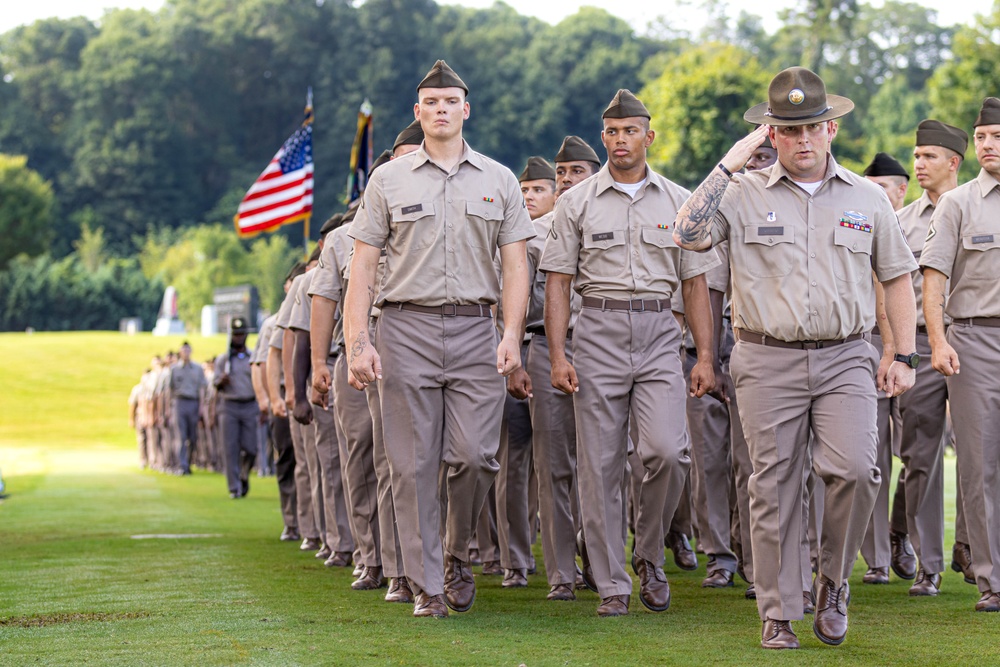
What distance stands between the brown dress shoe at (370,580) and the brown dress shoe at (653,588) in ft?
6.16

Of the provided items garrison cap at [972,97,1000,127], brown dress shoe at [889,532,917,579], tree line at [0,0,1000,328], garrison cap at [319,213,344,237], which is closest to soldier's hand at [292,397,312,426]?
garrison cap at [319,213,344,237]

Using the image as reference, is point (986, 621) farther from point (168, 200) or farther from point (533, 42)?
point (533, 42)

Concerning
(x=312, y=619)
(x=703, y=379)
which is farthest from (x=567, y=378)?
(x=312, y=619)

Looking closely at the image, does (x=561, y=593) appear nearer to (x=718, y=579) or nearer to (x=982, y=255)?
(x=718, y=579)

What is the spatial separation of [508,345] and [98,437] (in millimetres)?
37883

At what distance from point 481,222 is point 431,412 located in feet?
3.31

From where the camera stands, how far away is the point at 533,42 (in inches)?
A: 5773

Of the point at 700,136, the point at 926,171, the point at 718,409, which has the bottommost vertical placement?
the point at 718,409

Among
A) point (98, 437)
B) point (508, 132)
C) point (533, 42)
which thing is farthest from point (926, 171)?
point (533, 42)

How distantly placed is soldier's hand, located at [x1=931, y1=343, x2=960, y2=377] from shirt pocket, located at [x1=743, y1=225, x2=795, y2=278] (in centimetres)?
142

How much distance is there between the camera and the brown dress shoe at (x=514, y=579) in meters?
9.43

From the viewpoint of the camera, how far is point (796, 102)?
6.86m

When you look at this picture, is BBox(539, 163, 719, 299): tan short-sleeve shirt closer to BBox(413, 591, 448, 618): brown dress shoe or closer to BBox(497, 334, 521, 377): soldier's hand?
BBox(497, 334, 521, 377): soldier's hand

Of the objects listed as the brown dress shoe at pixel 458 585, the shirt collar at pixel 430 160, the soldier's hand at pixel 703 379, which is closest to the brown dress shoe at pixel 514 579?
the brown dress shoe at pixel 458 585
